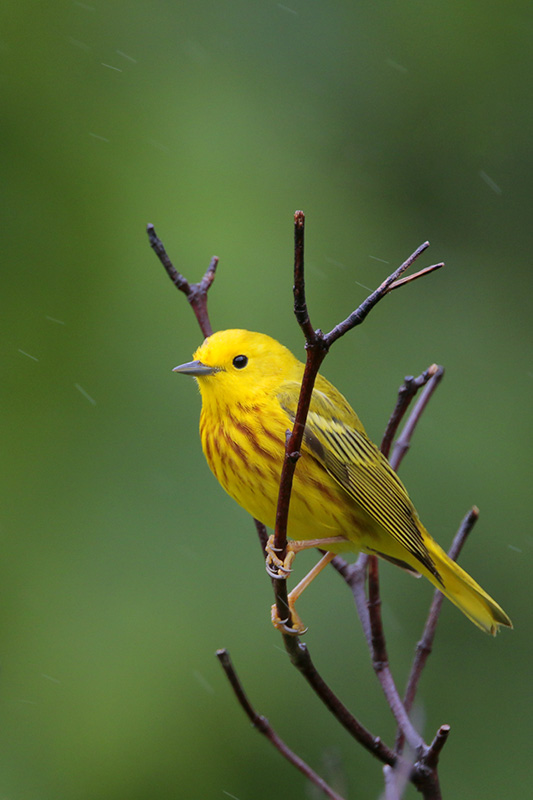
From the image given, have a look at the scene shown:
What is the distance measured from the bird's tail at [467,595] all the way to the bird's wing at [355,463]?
0.11 meters

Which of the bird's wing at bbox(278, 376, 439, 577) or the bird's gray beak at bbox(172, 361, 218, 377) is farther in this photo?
the bird's wing at bbox(278, 376, 439, 577)

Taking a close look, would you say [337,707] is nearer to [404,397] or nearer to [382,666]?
[382,666]

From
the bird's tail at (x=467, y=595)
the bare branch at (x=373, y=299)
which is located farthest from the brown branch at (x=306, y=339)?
the bird's tail at (x=467, y=595)

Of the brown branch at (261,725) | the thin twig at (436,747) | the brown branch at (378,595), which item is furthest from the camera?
the brown branch at (378,595)

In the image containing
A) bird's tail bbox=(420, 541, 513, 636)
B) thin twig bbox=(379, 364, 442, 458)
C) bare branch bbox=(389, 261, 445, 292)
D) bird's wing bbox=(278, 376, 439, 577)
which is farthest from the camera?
bird's tail bbox=(420, 541, 513, 636)

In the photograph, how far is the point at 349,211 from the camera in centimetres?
627

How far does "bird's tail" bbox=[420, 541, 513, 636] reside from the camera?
271cm

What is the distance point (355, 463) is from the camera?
8.54ft

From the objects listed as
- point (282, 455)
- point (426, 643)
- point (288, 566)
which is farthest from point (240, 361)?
point (426, 643)

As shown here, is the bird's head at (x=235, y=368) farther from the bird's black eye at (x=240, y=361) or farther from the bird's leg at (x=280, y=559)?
the bird's leg at (x=280, y=559)

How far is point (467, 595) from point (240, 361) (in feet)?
3.23

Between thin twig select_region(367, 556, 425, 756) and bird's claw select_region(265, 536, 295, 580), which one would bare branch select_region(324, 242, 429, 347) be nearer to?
bird's claw select_region(265, 536, 295, 580)

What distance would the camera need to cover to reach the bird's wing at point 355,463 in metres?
2.49

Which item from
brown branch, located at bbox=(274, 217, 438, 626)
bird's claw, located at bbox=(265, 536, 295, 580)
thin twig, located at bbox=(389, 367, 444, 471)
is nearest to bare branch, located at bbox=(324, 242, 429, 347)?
brown branch, located at bbox=(274, 217, 438, 626)
